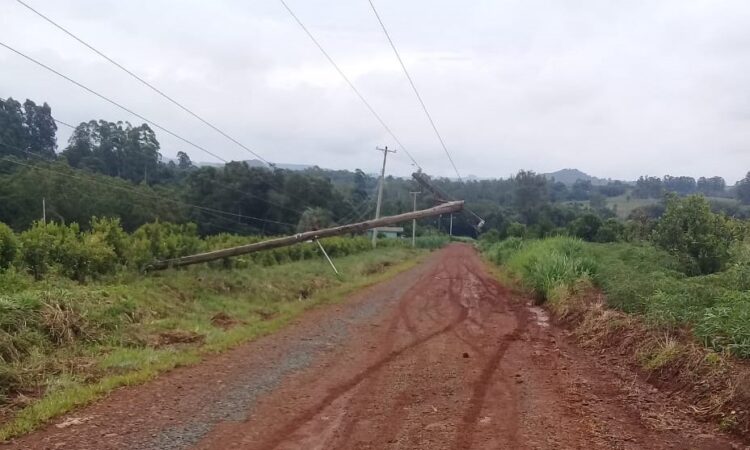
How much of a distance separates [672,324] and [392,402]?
4878 mm

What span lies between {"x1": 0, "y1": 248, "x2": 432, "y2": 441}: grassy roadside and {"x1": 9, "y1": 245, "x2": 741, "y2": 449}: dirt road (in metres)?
0.46

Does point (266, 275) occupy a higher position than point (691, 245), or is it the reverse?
point (691, 245)

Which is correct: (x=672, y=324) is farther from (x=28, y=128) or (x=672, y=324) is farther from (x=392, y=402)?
(x=28, y=128)

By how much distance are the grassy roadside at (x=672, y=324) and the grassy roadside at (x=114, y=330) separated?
6.81 meters

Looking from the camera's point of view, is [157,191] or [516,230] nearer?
[157,191]

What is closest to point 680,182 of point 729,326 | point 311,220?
point 311,220

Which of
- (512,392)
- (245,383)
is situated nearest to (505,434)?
(512,392)

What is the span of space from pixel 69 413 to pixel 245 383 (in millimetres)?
2202

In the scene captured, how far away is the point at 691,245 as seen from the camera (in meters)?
15.8

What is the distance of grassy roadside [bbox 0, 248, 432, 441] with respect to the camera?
6.80m

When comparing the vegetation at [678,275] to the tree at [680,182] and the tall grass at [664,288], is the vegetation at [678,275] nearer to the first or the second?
the tall grass at [664,288]

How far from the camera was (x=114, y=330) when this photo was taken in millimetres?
10148

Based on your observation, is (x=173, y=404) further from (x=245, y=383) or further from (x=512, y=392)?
(x=512, y=392)

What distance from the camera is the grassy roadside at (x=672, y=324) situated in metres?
6.62
